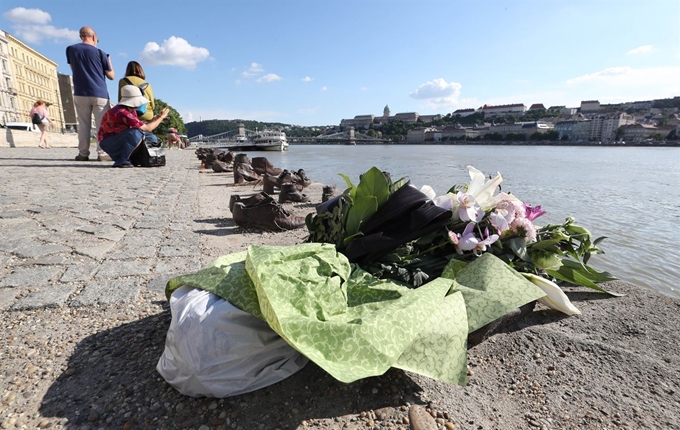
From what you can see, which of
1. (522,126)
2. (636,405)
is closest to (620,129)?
(522,126)

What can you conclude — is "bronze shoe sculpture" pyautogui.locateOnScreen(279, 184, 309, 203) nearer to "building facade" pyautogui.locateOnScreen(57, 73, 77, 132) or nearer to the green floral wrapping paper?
the green floral wrapping paper

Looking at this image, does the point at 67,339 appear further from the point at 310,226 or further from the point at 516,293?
the point at 516,293

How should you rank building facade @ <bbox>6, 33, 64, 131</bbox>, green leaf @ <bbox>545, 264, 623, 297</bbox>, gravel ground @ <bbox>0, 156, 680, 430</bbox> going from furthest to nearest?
1. building facade @ <bbox>6, 33, 64, 131</bbox>
2. green leaf @ <bbox>545, 264, 623, 297</bbox>
3. gravel ground @ <bbox>0, 156, 680, 430</bbox>

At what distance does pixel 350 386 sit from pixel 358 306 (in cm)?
29

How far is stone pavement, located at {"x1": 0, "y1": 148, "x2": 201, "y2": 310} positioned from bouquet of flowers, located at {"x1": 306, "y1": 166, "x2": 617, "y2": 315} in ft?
3.84

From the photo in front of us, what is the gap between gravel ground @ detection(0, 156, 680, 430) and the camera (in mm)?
1166

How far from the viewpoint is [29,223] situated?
316 cm

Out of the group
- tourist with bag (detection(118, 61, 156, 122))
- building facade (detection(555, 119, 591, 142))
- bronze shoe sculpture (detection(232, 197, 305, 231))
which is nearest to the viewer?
bronze shoe sculpture (detection(232, 197, 305, 231))

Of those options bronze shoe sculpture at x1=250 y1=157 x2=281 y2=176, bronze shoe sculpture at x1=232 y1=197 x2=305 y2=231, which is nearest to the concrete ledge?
bronze shoe sculpture at x1=250 y1=157 x2=281 y2=176

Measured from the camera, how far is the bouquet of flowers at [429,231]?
1.83 meters

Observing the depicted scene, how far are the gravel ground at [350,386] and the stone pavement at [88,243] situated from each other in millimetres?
241

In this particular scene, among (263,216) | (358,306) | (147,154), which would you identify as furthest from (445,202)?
(147,154)

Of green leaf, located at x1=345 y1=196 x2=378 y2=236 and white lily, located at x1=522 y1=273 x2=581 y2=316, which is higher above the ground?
green leaf, located at x1=345 y1=196 x2=378 y2=236

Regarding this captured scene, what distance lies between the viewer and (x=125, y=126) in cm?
753
